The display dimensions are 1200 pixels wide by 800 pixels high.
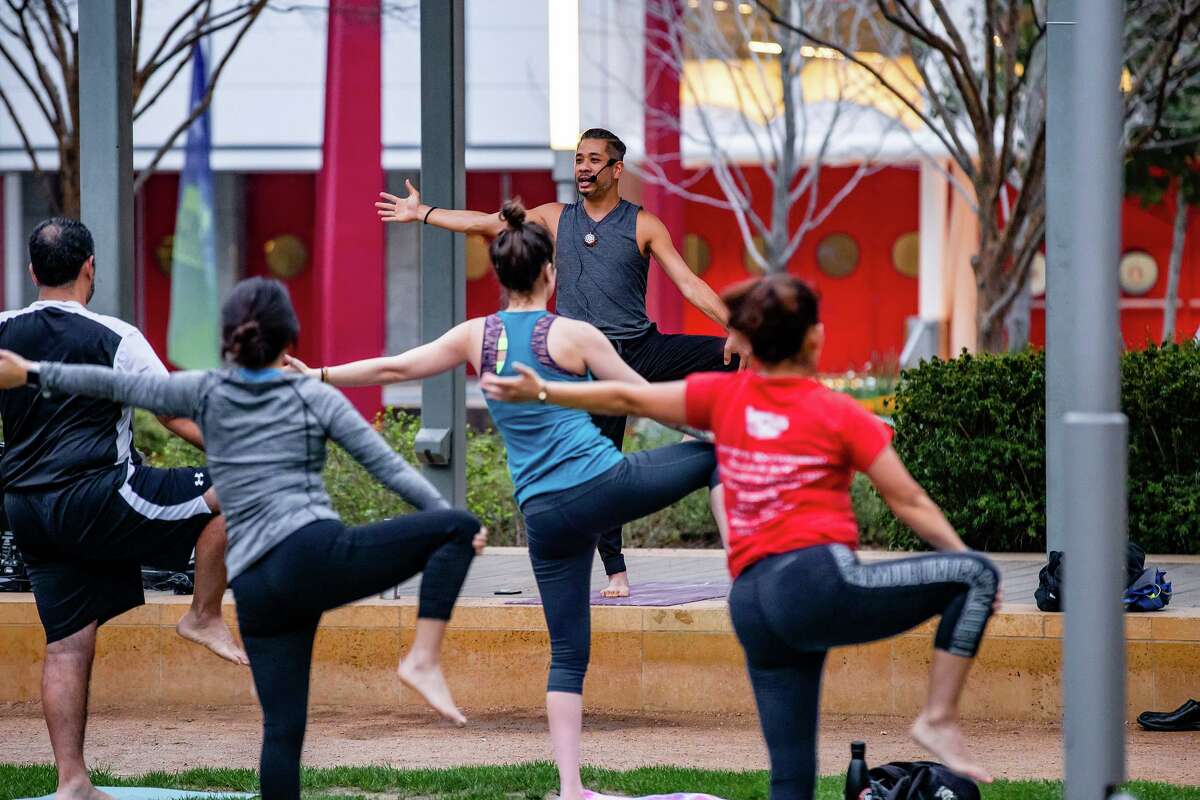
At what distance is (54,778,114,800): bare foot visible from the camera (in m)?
6.33

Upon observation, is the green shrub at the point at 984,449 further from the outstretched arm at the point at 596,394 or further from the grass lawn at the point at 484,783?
the outstretched arm at the point at 596,394

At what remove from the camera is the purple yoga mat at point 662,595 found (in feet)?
28.0

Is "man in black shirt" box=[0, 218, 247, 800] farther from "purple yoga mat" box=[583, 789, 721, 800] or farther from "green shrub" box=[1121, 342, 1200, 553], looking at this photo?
"green shrub" box=[1121, 342, 1200, 553]

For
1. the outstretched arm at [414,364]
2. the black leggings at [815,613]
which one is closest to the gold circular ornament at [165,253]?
the outstretched arm at [414,364]

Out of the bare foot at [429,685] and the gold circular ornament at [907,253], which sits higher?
the gold circular ornament at [907,253]

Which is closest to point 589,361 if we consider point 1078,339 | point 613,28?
point 1078,339

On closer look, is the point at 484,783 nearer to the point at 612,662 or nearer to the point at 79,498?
the point at 612,662

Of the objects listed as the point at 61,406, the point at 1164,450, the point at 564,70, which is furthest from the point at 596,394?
the point at 564,70

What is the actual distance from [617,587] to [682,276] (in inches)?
70.9

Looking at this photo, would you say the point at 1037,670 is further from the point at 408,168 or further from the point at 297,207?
the point at 297,207

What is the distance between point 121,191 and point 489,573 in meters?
3.10

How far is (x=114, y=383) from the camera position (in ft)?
17.7

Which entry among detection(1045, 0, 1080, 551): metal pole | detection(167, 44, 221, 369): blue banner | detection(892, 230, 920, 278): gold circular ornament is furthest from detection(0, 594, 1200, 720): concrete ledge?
detection(892, 230, 920, 278): gold circular ornament

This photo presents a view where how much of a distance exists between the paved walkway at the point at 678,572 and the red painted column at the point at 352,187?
1066 cm
